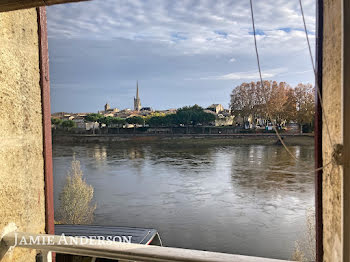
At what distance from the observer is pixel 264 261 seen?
0.87 m

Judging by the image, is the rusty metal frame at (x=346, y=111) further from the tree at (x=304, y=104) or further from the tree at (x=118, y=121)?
the tree at (x=118, y=121)

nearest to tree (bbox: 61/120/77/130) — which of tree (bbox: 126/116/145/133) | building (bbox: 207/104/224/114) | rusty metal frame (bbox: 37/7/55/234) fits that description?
tree (bbox: 126/116/145/133)

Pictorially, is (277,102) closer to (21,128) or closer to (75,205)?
(75,205)

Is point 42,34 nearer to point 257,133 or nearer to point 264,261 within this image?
point 264,261

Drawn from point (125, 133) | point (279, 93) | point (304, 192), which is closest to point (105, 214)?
point (304, 192)

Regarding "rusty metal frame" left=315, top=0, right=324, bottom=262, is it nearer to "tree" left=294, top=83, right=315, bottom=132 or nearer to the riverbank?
"tree" left=294, top=83, right=315, bottom=132

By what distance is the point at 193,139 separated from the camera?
1304 inches

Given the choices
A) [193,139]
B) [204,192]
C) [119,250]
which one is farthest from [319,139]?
[193,139]

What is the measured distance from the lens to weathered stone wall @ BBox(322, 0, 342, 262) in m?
0.93

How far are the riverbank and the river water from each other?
1.86 ft

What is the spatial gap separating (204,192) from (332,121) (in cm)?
2208

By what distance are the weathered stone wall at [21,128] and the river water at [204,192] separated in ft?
43.6

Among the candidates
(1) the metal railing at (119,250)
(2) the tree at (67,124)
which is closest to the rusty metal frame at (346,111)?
(1) the metal railing at (119,250)

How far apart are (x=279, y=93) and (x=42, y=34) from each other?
29940mm
